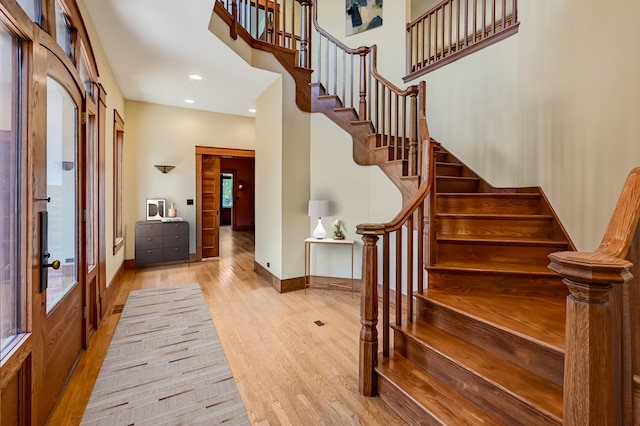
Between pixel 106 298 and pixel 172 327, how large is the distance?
3.53ft

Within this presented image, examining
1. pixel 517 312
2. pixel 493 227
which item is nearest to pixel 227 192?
pixel 493 227

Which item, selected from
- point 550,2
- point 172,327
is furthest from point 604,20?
point 172,327

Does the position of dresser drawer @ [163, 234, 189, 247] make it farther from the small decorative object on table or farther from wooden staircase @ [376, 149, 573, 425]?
wooden staircase @ [376, 149, 573, 425]

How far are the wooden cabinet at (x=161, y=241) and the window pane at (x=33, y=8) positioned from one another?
3859 millimetres

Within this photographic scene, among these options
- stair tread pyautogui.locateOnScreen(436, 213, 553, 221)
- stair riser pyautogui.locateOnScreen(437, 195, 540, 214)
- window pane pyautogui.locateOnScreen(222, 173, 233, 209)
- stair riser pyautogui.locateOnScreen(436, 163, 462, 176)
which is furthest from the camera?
window pane pyautogui.locateOnScreen(222, 173, 233, 209)

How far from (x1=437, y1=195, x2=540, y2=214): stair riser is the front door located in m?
3.08

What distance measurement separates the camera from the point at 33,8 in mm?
1620

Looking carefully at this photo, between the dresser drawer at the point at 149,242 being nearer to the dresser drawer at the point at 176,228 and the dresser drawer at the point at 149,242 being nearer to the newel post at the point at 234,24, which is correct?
the dresser drawer at the point at 176,228

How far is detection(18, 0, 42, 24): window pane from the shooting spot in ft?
5.07

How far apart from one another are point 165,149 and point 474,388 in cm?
576

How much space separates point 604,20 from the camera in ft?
7.68

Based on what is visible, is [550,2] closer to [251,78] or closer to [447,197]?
[447,197]

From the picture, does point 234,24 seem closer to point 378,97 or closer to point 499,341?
point 378,97

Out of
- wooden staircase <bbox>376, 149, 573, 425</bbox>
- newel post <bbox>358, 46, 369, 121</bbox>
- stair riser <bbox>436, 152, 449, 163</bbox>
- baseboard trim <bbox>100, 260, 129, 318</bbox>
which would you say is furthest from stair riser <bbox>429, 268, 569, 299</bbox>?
baseboard trim <bbox>100, 260, 129, 318</bbox>
